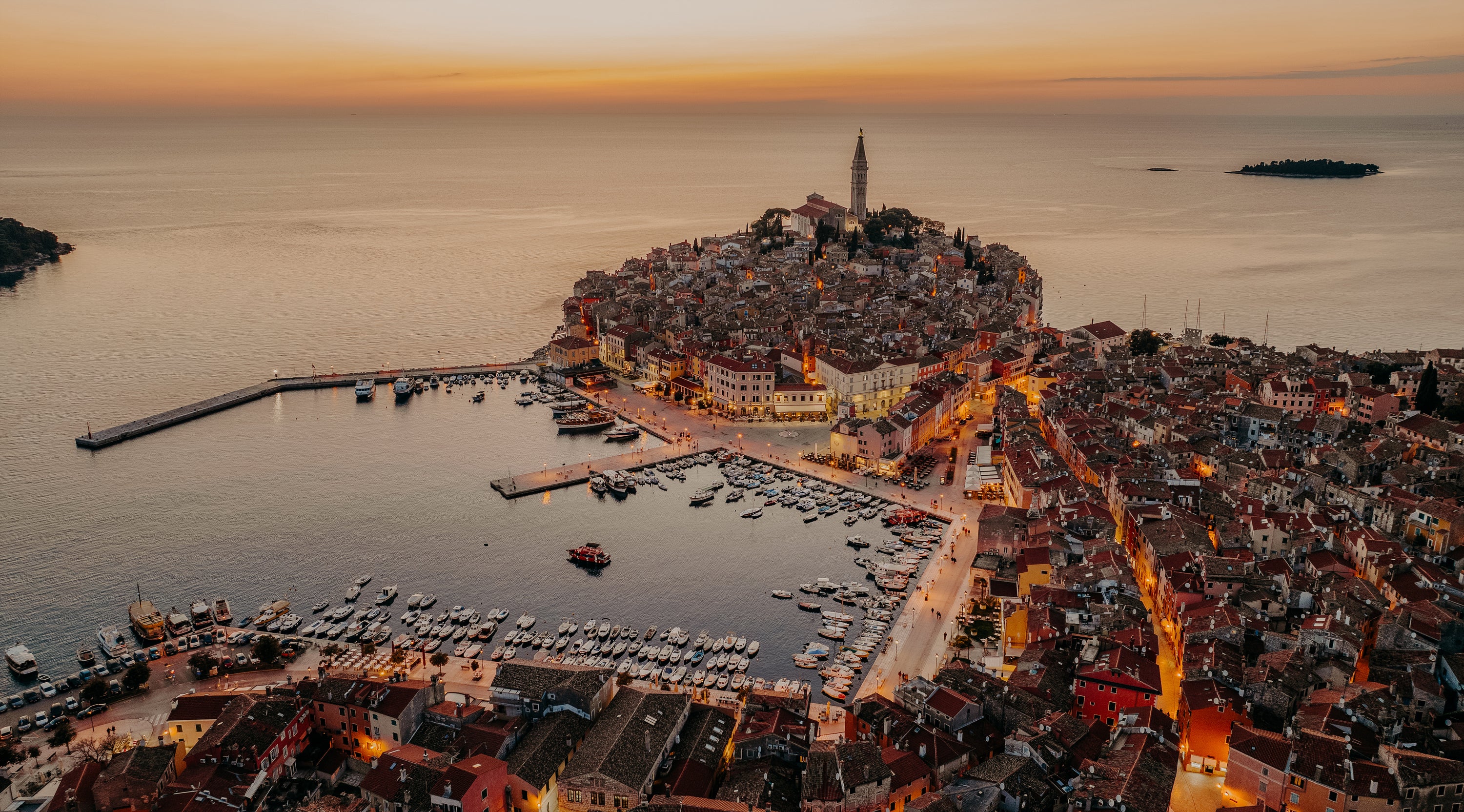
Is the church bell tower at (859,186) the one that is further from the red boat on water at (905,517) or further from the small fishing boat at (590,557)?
the small fishing boat at (590,557)

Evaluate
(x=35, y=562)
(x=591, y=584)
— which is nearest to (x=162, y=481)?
(x=35, y=562)

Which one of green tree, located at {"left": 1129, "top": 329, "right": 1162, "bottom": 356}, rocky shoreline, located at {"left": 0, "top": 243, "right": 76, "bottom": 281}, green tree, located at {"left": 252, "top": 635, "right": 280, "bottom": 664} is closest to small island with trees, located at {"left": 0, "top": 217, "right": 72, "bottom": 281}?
rocky shoreline, located at {"left": 0, "top": 243, "right": 76, "bottom": 281}

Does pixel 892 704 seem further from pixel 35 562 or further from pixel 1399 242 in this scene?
pixel 1399 242

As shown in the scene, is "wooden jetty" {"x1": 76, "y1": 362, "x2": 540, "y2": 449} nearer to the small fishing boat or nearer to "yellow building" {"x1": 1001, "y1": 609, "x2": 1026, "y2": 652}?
the small fishing boat

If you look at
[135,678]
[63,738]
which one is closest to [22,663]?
[135,678]

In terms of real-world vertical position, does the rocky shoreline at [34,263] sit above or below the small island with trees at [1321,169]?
below

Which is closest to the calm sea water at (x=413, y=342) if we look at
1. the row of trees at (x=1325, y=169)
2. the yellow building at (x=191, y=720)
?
the row of trees at (x=1325, y=169)
